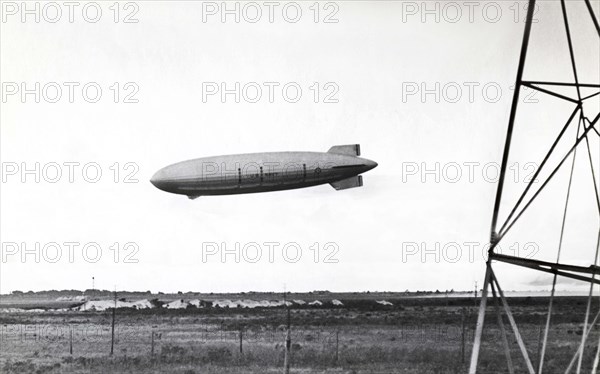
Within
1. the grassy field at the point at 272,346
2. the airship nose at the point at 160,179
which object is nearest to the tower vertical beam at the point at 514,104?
the grassy field at the point at 272,346

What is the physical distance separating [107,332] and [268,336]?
1428cm

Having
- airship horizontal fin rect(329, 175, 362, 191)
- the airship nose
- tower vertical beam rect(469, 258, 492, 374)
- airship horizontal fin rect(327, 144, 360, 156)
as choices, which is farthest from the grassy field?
tower vertical beam rect(469, 258, 492, 374)

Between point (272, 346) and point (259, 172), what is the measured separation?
51.9 ft

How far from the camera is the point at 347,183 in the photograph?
125ft

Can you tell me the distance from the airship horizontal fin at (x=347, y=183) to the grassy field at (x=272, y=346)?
843 cm

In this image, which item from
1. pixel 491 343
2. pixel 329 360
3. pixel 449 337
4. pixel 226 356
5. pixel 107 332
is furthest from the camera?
pixel 107 332

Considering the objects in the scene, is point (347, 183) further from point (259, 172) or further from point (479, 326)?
point (479, 326)

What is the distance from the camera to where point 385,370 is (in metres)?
36.0

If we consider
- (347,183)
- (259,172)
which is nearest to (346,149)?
(347,183)

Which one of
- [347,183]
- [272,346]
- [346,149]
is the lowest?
[272,346]

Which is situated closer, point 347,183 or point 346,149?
point 346,149

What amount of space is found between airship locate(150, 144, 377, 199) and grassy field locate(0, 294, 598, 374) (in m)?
8.47

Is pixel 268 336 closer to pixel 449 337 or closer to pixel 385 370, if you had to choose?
pixel 449 337

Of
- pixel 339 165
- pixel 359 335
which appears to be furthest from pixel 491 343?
pixel 339 165
